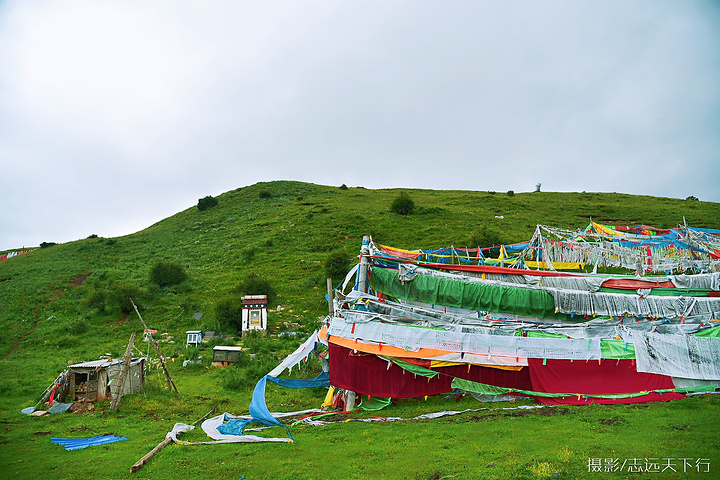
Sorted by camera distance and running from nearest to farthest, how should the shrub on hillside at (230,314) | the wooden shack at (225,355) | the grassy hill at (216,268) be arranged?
1. the grassy hill at (216,268)
2. the wooden shack at (225,355)
3. the shrub on hillside at (230,314)

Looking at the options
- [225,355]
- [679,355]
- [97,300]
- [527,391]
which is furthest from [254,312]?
[679,355]

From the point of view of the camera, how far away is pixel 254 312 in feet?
95.2

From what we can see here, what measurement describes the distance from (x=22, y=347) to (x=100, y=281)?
52.8 feet

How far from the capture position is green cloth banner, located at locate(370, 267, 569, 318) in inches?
631

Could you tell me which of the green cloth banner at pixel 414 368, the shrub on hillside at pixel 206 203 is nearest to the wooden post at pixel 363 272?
the green cloth banner at pixel 414 368

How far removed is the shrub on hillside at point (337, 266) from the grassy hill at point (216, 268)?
48.2 inches

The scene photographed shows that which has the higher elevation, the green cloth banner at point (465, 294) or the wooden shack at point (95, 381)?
the green cloth banner at point (465, 294)

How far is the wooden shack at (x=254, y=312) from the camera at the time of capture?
2871 cm

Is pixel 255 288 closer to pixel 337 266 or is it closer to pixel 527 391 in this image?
pixel 337 266

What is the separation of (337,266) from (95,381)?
72.6ft

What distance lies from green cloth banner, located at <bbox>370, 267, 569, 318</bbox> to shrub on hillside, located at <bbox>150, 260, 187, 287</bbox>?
1113 inches

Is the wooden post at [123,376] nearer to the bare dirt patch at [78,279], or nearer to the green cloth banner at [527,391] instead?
the green cloth banner at [527,391]

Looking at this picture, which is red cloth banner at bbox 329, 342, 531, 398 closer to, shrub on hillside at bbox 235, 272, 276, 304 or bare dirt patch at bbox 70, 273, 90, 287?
shrub on hillside at bbox 235, 272, 276, 304

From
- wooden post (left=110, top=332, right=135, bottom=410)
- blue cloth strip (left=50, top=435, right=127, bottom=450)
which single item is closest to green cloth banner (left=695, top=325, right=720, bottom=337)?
blue cloth strip (left=50, top=435, right=127, bottom=450)
